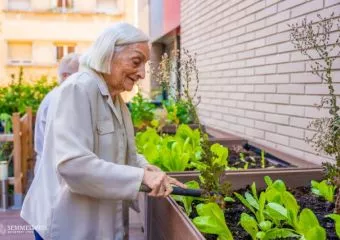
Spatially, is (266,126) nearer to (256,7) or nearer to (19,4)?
(256,7)

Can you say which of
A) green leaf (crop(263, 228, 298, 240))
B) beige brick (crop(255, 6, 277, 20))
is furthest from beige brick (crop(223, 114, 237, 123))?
green leaf (crop(263, 228, 298, 240))

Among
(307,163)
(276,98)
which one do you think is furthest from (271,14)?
(307,163)

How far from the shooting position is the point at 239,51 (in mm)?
4219

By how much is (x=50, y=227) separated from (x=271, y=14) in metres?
2.39

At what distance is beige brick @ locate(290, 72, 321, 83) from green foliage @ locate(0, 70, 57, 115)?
4.94m

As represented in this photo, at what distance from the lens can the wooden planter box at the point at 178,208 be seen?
69.2 inches

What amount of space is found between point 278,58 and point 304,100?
19.8 inches

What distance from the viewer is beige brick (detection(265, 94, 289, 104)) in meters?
3.20

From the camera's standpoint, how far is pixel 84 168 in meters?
1.57

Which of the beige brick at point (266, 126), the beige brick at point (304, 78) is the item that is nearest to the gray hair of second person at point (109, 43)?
the beige brick at point (304, 78)

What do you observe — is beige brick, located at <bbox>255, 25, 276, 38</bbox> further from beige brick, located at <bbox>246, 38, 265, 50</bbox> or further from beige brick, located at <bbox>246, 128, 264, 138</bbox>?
beige brick, located at <bbox>246, 128, 264, 138</bbox>

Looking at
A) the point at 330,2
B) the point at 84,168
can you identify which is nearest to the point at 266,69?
the point at 330,2

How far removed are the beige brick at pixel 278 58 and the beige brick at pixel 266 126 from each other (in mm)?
475

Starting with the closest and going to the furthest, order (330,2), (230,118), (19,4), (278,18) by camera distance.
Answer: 1. (330,2)
2. (278,18)
3. (230,118)
4. (19,4)
